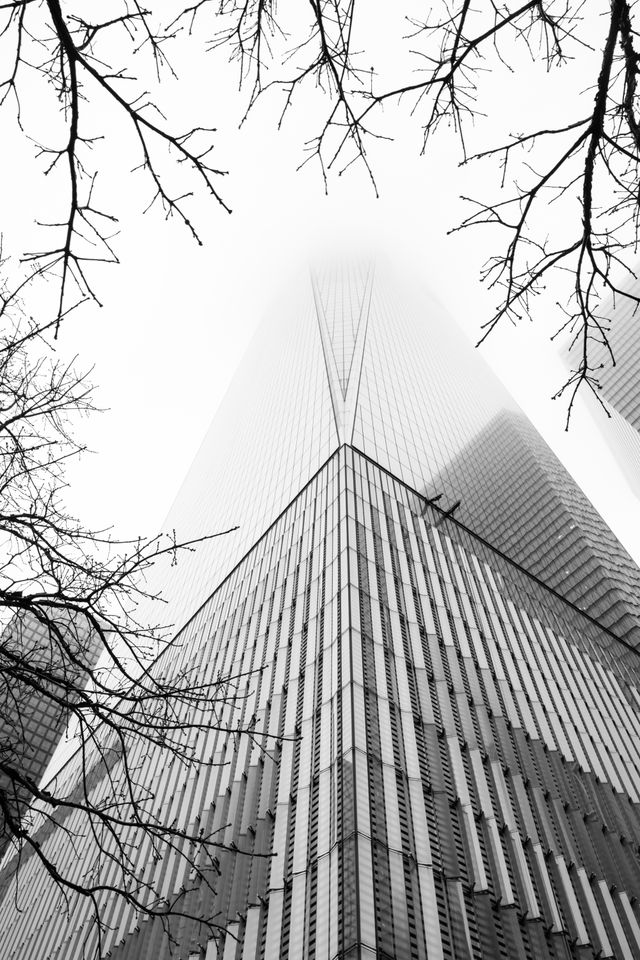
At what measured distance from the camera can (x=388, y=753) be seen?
43.4 feet

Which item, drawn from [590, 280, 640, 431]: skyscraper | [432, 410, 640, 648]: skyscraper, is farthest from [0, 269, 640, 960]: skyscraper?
[590, 280, 640, 431]: skyscraper

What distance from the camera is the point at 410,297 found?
107 metres

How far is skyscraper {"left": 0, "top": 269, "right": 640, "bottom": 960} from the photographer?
11.0 meters

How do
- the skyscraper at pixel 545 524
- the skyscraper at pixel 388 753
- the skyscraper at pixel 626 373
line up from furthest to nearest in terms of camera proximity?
the skyscraper at pixel 626 373
the skyscraper at pixel 545 524
the skyscraper at pixel 388 753

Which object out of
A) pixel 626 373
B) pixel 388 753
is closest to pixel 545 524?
pixel 388 753

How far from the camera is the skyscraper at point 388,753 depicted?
11.0m

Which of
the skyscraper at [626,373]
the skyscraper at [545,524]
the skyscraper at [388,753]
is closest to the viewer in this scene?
the skyscraper at [388,753]

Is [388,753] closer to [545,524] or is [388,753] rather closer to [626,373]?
[545,524]

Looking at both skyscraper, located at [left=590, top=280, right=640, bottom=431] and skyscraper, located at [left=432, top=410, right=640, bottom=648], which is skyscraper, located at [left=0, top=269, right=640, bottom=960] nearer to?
skyscraper, located at [left=432, top=410, right=640, bottom=648]

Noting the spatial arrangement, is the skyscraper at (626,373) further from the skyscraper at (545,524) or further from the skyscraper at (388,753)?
the skyscraper at (388,753)

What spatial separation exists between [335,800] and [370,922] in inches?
95.9

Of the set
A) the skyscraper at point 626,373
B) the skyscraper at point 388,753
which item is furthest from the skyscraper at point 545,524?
the skyscraper at point 626,373

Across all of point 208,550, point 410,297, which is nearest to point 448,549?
point 208,550

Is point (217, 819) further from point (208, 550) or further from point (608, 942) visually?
point (208, 550)
